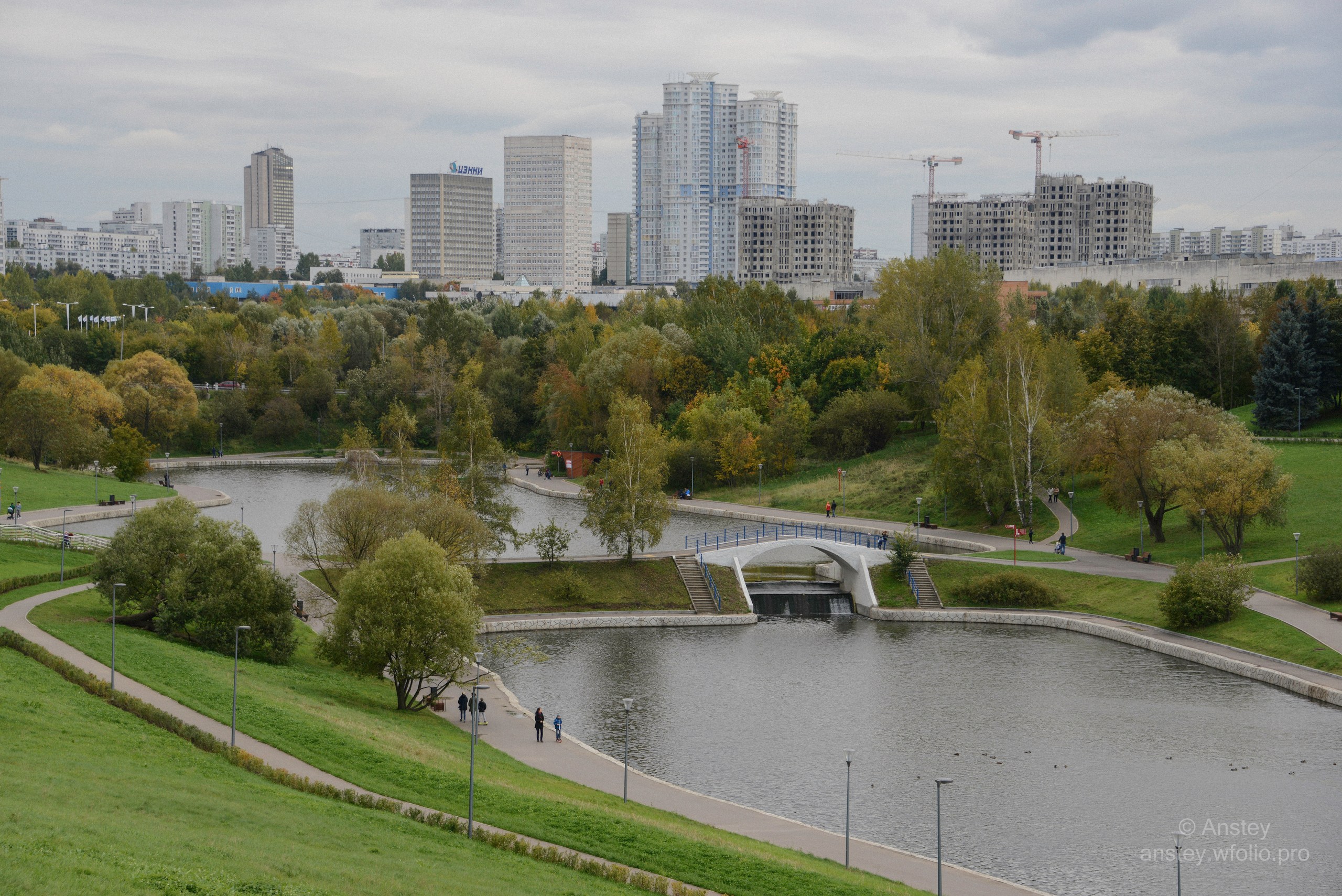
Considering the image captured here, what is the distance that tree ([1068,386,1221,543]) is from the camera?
182 ft

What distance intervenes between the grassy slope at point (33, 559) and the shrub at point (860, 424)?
150 feet

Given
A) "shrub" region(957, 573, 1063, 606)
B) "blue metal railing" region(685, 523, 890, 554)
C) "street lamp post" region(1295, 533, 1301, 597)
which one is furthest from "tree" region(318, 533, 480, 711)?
"street lamp post" region(1295, 533, 1301, 597)

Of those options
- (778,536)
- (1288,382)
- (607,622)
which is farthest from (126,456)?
(1288,382)

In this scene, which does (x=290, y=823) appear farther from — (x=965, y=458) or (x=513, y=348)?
(x=513, y=348)

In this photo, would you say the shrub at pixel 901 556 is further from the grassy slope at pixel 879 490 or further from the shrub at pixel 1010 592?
the grassy slope at pixel 879 490

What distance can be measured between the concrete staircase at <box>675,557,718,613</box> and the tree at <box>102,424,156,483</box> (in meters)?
43.6

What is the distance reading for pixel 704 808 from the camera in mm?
29250

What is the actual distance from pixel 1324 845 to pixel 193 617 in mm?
30795

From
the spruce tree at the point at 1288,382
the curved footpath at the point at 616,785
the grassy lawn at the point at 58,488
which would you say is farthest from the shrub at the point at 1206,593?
the grassy lawn at the point at 58,488

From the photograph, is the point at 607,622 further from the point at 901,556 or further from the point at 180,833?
the point at 180,833

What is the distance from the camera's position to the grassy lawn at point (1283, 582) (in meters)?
46.2

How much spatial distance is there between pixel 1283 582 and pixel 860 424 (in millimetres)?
35830

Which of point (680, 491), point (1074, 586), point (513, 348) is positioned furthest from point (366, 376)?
point (1074, 586)

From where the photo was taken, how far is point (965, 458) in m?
63.9
